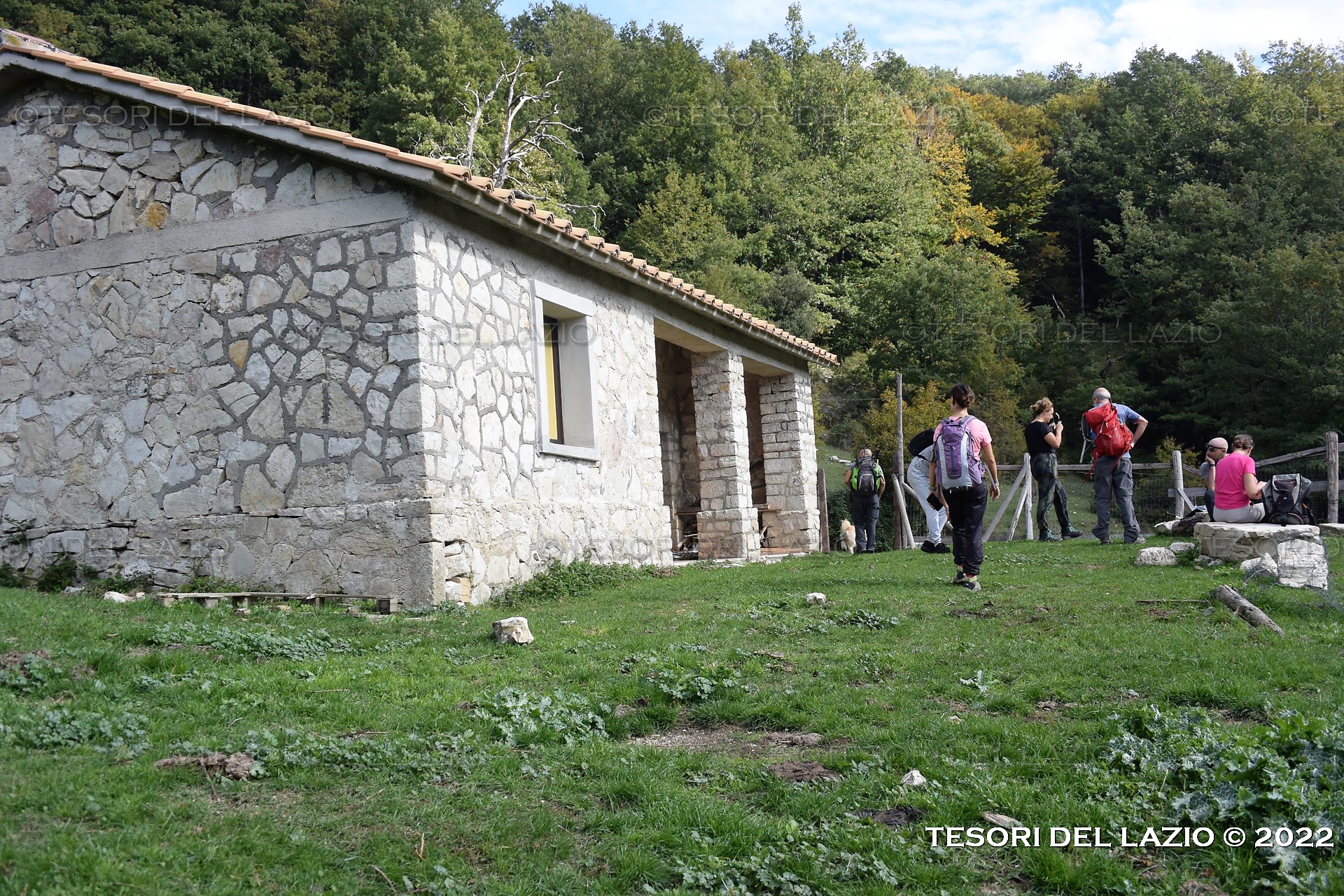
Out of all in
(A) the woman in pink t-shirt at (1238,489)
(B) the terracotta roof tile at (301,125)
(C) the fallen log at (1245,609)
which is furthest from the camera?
(A) the woman in pink t-shirt at (1238,489)

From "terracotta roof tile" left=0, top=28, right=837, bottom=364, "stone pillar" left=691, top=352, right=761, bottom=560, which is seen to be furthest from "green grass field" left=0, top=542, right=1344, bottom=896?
"stone pillar" left=691, top=352, right=761, bottom=560

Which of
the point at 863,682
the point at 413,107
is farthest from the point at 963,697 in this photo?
the point at 413,107

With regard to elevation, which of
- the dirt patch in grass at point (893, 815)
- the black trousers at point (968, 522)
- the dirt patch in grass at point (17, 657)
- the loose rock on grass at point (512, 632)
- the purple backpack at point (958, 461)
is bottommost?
the dirt patch in grass at point (893, 815)

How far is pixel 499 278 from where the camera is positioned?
9453 mm

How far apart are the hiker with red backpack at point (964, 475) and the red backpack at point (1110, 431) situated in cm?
391

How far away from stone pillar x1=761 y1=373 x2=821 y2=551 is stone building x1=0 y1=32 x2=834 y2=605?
24.0 feet

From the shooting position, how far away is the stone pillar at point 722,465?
1443 cm

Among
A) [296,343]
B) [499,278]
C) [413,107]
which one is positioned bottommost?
[296,343]

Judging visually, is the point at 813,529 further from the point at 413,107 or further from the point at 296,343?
the point at 413,107

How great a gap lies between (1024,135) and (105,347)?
45.2 meters

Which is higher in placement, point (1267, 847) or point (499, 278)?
point (499, 278)

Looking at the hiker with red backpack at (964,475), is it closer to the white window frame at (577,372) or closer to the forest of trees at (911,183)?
the white window frame at (577,372)

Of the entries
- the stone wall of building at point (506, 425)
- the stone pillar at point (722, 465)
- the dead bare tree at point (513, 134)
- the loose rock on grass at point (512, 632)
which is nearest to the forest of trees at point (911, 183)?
the dead bare tree at point (513, 134)

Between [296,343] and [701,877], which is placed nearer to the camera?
[701,877]
